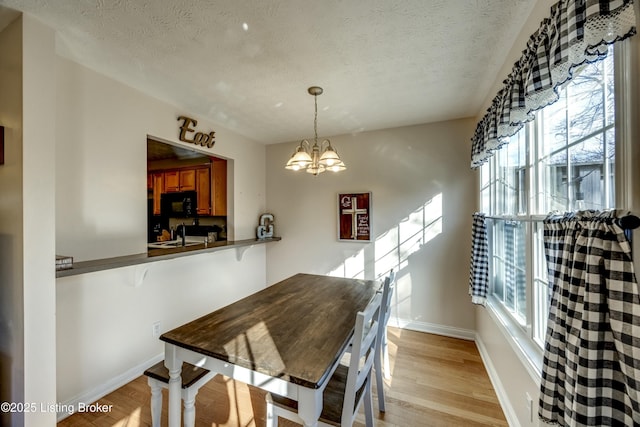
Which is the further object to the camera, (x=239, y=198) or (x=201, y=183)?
(x=201, y=183)

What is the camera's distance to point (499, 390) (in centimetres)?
193

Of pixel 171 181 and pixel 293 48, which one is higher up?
pixel 293 48

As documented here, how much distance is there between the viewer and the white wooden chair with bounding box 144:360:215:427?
1334 mm

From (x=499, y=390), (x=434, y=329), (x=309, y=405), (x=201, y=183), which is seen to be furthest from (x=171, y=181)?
(x=499, y=390)

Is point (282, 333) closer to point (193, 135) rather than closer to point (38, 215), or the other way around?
point (38, 215)

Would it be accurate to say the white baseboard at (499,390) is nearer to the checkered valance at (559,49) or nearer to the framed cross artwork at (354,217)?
the framed cross artwork at (354,217)

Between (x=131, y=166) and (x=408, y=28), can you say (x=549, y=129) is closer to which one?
(x=408, y=28)

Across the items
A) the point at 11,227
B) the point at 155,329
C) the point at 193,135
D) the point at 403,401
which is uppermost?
the point at 193,135

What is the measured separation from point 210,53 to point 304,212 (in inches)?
90.1

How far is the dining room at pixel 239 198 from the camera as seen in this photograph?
1.39 metres

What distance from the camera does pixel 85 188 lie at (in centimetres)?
189

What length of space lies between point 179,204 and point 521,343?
4.31m

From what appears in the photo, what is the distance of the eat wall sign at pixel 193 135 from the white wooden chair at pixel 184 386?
208 cm

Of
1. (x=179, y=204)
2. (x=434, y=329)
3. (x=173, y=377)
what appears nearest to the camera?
(x=173, y=377)
